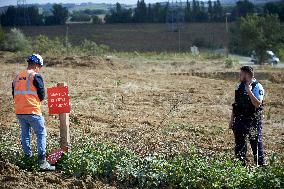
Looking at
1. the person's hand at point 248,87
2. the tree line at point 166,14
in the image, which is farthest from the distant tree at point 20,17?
the person's hand at point 248,87

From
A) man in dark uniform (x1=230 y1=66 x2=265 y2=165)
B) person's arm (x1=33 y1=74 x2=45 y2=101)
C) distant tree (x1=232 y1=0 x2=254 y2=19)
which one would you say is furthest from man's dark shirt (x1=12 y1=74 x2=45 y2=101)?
distant tree (x1=232 y1=0 x2=254 y2=19)

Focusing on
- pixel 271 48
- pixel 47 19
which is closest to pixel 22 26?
pixel 47 19

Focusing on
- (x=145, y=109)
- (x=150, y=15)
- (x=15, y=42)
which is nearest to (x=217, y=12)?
(x=150, y=15)

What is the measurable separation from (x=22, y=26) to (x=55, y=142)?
2238 inches

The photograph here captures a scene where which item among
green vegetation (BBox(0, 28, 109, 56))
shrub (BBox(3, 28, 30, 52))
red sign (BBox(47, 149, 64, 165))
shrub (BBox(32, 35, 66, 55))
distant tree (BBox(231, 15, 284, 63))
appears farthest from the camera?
distant tree (BBox(231, 15, 284, 63))

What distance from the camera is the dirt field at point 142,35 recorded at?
58969 mm

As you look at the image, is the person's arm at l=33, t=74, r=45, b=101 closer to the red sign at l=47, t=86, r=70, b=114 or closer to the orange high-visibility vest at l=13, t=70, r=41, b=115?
the orange high-visibility vest at l=13, t=70, r=41, b=115

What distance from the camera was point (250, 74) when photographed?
7.73 meters

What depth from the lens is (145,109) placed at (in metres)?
15.2

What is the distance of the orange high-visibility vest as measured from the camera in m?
7.41

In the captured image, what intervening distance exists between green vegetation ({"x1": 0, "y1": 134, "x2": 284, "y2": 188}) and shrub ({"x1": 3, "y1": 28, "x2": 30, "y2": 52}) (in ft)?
97.7

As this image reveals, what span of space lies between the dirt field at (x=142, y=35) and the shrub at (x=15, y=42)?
62.8 ft

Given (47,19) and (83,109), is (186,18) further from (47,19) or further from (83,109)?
(83,109)

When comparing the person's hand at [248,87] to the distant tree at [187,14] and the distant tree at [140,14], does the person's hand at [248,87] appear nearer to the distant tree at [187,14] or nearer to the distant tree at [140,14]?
the distant tree at [140,14]
